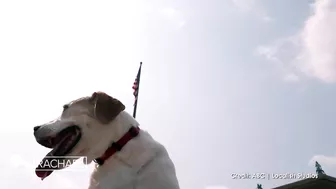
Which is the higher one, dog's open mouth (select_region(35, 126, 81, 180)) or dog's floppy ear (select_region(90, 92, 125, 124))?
dog's floppy ear (select_region(90, 92, 125, 124))

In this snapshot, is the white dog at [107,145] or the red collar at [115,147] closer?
the white dog at [107,145]

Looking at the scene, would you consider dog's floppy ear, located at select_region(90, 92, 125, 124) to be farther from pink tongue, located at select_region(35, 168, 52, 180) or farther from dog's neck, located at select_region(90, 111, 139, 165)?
pink tongue, located at select_region(35, 168, 52, 180)

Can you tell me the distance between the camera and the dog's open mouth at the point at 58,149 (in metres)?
3.64

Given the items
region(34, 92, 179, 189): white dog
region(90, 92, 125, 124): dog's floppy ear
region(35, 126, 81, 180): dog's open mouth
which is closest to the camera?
region(34, 92, 179, 189): white dog

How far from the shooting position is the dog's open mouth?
364 cm

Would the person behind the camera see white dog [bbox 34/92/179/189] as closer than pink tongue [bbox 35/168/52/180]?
Yes

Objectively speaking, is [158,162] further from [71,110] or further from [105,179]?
[71,110]

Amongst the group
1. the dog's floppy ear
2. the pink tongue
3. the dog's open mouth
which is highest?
the dog's floppy ear

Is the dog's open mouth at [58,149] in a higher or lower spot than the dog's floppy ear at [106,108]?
lower

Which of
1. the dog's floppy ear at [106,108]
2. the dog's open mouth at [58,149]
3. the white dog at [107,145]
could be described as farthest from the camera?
the dog's floppy ear at [106,108]

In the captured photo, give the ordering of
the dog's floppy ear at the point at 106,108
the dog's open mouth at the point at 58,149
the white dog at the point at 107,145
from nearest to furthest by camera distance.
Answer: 1. the white dog at the point at 107,145
2. the dog's open mouth at the point at 58,149
3. the dog's floppy ear at the point at 106,108

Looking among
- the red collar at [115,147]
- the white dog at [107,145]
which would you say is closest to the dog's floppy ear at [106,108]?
the white dog at [107,145]

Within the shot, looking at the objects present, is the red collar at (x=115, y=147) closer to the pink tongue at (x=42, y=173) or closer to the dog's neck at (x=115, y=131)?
the dog's neck at (x=115, y=131)

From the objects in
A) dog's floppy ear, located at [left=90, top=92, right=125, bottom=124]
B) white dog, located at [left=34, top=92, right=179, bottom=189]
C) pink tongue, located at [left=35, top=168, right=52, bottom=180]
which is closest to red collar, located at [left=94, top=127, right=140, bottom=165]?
white dog, located at [left=34, top=92, right=179, bottom=189]
